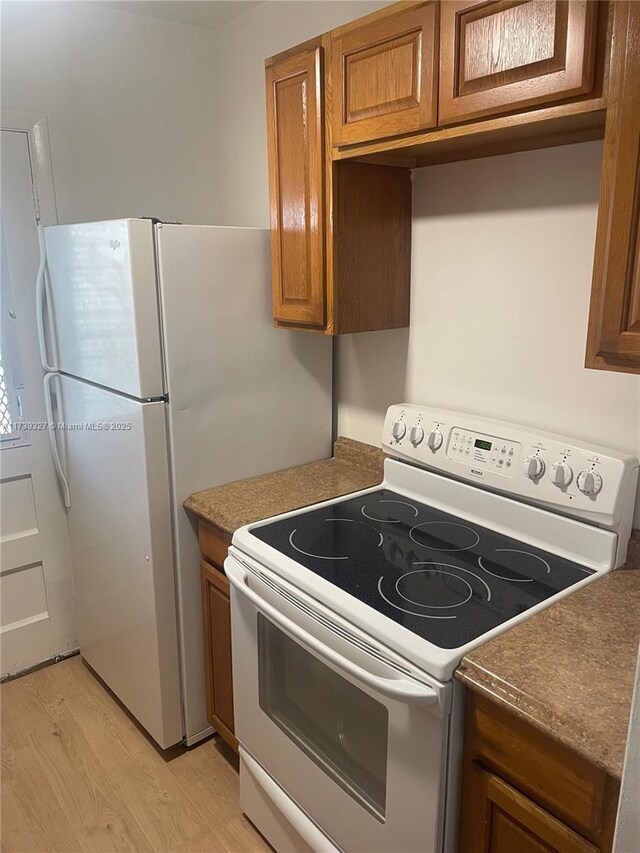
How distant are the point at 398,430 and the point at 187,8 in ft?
5.57

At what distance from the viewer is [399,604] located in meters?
1.37

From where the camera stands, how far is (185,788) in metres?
2.08

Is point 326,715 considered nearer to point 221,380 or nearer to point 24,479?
point 221,380

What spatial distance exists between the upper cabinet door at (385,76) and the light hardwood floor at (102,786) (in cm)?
193

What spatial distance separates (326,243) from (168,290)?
0.45m

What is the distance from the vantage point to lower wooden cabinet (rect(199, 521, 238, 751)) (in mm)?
1965

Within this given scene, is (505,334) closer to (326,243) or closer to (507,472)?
(507,472)

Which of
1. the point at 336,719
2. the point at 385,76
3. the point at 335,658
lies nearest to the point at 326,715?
the point at 336,719

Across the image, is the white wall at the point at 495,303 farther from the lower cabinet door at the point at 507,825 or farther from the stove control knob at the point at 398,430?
the lower cabinet door at the point at 507,825

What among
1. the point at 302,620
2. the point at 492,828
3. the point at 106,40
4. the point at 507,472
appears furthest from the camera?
the point at 106,40

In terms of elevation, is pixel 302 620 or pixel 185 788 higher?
pixel 302 620

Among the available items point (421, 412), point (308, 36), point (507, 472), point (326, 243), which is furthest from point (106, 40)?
point (507, 472)

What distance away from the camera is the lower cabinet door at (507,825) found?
1110 millimetres

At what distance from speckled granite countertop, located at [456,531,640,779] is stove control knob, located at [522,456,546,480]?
0.29m
